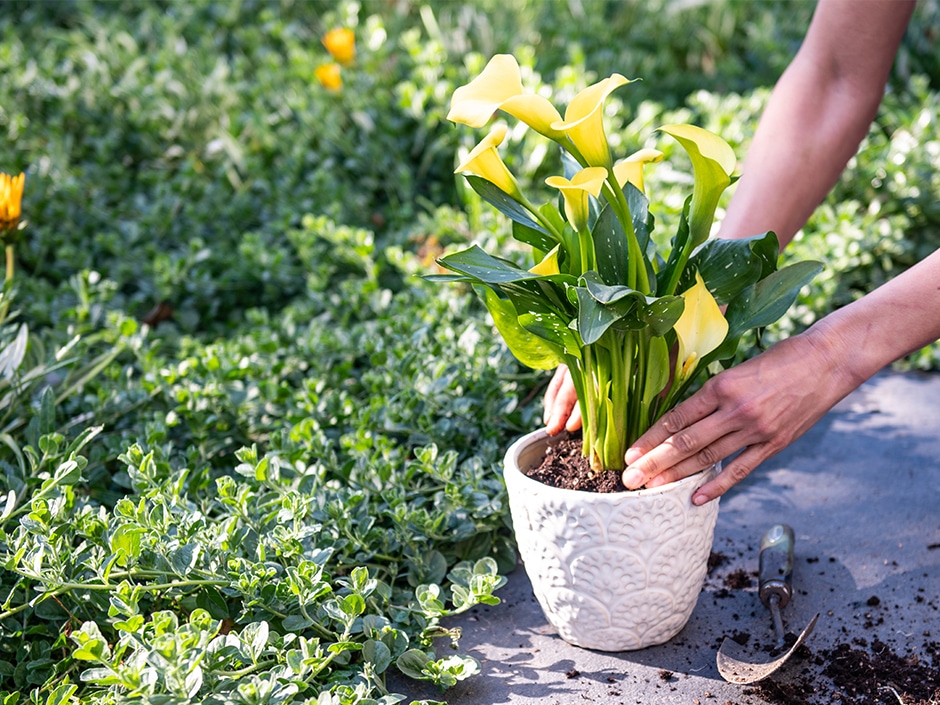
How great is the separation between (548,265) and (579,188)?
16cm

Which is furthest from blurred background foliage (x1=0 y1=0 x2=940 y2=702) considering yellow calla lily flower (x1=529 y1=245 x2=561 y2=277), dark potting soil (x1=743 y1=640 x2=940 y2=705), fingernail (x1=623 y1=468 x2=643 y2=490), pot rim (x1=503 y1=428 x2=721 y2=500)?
dark potting soil (x1=743 y1=640 x2=940 y2=705)

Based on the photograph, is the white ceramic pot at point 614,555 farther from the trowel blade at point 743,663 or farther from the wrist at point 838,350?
the wrist at point 838,350

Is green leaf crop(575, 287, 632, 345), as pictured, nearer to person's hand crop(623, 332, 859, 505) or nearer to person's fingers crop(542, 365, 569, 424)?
person's hand crop(623, 332, 859, 505)

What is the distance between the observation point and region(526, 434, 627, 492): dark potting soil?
1.33 meters

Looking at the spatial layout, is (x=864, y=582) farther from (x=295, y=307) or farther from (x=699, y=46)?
(x=699, y=46)

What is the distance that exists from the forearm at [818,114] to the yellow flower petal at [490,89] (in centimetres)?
60

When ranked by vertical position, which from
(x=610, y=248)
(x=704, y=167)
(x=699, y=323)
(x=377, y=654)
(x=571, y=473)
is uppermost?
(x=704, y=167)

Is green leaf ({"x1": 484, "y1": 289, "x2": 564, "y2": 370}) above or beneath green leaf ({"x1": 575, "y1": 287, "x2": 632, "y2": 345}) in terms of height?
beneath

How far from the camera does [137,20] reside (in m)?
4.16

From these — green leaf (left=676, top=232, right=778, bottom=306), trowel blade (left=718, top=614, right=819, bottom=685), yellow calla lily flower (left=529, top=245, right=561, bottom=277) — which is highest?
yellow calla lily flower (left=529, top=245, right=561, bottom=277)

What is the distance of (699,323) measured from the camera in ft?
4.10

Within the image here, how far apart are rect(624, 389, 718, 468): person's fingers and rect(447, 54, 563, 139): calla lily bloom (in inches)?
16.9

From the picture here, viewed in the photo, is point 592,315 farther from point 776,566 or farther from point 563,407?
point 776,566

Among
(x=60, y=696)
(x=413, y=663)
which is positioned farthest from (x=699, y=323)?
(x=60, y=696)
